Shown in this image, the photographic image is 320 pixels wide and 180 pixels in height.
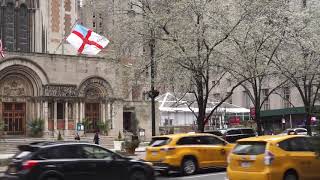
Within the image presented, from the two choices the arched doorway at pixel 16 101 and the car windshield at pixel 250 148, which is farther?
the arched doorway at pixel 16 101

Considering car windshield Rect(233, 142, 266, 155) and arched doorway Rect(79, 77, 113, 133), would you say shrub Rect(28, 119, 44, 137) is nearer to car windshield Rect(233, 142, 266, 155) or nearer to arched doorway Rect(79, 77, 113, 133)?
arched doorway Rect(79, 77, 113, 133)

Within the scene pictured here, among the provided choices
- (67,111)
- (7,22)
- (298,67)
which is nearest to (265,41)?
(298,67)

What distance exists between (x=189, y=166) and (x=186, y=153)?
0.54 metres

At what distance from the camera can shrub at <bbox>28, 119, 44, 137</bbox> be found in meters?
43.2

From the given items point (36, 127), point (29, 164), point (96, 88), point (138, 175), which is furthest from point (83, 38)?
point (29, 164)

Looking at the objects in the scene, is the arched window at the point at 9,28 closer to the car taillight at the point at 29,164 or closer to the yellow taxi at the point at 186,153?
the yellow taxi at the point at 186,153

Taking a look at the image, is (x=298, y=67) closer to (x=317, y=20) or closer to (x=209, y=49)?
(x=317, y=20)

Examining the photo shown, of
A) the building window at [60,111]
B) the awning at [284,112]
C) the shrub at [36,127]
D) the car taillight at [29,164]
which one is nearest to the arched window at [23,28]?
the building window at [60,111]

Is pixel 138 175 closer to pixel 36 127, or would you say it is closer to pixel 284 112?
pixel 36 127

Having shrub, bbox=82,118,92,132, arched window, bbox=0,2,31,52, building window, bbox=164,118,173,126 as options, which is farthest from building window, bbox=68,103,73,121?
building window, bbox=164,118,173,126

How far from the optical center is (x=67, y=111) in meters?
45.6

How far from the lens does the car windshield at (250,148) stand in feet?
46.3

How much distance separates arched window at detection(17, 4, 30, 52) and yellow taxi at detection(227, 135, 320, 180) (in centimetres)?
4414

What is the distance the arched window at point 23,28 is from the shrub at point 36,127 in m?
13.8
